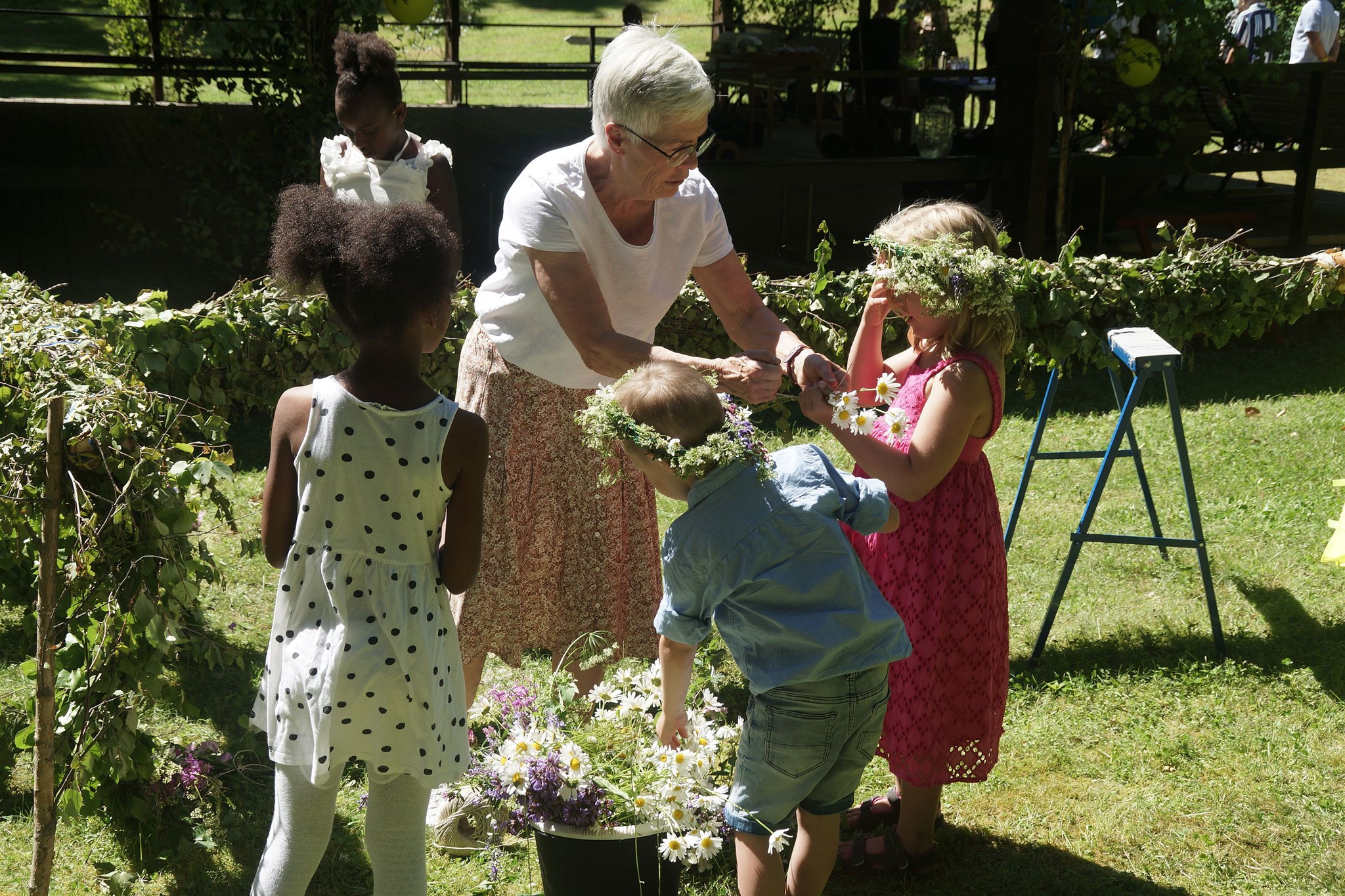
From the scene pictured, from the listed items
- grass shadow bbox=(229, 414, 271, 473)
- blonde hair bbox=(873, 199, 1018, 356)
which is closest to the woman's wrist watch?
blonde hair bbox=(873, 199, 1018, 356)

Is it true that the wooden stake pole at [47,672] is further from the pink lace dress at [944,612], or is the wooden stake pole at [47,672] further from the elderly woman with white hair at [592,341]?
the pink lace dress at [944,612]

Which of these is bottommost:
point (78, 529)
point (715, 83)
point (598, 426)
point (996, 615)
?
point (996, 615)

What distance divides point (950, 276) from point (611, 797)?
129 cm

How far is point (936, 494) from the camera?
2.62 m

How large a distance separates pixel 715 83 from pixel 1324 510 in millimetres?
8703

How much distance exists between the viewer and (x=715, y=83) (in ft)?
40.2

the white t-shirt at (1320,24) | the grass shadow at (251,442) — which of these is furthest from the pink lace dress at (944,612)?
the white t-shirt at (1320,24)

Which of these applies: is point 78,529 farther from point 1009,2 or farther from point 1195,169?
point 1195,169

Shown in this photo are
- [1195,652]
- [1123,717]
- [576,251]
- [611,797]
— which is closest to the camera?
[611,797]

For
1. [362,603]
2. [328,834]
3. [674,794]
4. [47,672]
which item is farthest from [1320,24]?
[47,672]

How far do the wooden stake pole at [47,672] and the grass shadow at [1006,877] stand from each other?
1.68 metres

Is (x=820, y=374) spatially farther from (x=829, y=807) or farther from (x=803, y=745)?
(x=829, y=807)

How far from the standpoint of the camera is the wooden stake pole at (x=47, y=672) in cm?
197

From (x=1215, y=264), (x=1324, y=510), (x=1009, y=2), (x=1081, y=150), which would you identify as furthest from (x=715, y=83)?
(x=1324, y=510)
